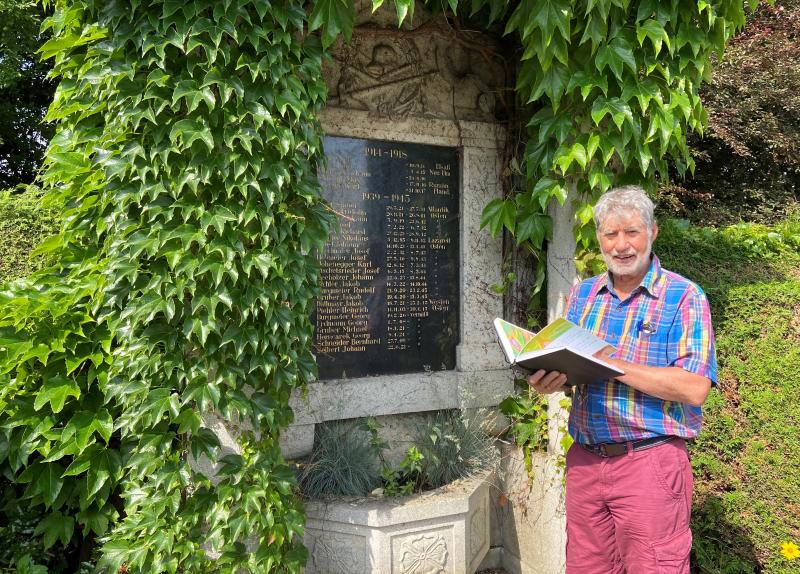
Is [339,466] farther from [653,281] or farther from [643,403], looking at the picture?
[653,281]

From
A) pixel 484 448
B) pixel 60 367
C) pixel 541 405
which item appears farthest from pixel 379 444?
→ pixel 60 367

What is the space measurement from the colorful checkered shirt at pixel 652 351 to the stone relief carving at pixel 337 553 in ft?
5.23

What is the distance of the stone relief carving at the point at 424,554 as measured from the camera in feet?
10.7

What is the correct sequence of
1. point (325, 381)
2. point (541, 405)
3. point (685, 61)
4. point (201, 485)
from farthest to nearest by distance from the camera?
point (541, 405) → point (325, 381) → point (685, 61) → point (201, 485)

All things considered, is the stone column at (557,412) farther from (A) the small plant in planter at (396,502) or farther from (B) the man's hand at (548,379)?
(B) the man's hand at (548,379)

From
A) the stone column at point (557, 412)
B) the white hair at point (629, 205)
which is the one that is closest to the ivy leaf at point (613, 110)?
the stone column at point (557, 412)

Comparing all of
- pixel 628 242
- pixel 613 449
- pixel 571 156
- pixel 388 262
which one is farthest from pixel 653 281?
pixel 388 262

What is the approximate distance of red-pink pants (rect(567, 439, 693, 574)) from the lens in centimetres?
220

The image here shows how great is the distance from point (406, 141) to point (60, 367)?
2438 mm

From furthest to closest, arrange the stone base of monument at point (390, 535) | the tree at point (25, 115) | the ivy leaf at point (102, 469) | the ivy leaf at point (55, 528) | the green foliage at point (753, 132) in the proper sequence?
1. the tree at point (25, 115)
2. the green foliage at point (753, 132)
3. the stone base of monument at point (390, 535)
4. the ivy leaf at point (55, 528)
5. the ivy leaf at point (102, 469)

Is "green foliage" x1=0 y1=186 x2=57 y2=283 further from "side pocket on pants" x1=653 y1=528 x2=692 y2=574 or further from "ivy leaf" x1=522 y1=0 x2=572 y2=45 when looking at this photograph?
"side pocket on pants" x1=653 y1=528 x2=692 y2=574

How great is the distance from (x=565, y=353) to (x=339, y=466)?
1957mm

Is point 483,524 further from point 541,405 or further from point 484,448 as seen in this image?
point 541,405

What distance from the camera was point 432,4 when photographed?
12.4 feet
